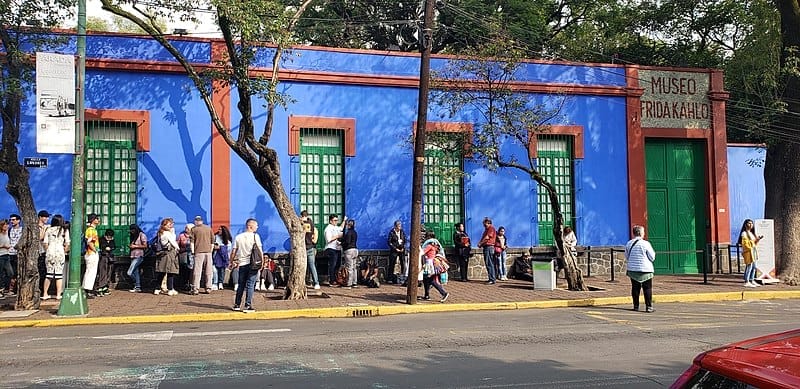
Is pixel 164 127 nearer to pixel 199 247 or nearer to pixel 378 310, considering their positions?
pixel 199 247

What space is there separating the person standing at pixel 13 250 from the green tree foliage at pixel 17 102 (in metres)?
1.67

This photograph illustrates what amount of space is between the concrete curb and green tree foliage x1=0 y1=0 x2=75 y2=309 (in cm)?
139

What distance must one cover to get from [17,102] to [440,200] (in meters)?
10.6

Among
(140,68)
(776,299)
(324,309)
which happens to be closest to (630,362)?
(324,309)

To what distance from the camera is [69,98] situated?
508 inches

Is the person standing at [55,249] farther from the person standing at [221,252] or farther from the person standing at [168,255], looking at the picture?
the person standing at [221,252]

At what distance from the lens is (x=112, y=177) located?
55.9ft

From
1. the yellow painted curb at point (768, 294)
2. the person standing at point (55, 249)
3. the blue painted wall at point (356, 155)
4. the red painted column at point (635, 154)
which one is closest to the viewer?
the person standing at point (55, 249)

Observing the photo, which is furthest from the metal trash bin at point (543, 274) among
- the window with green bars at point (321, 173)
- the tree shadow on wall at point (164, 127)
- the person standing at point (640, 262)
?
the tree shadow on wall at point (164, 127)

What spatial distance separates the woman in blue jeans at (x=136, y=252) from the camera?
15773 mm

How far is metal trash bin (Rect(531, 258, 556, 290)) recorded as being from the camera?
16341mm

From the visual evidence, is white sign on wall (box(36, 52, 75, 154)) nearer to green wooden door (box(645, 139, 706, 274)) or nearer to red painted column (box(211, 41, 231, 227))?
red painted column (box(211, 41, 231, 227))

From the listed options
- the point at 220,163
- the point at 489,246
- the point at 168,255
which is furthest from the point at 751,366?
the point at 220,163

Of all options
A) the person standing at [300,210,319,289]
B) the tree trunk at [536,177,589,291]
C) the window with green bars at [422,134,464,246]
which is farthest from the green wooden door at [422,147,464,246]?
the person standing at [300,210,319,289]
